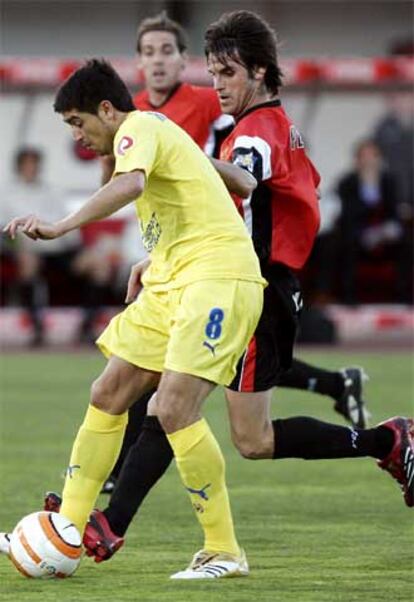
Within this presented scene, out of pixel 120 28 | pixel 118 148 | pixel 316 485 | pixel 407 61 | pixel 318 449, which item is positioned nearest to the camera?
pixel 118 148

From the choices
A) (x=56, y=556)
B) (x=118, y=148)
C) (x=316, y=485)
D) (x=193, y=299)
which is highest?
(x=118, y=148)

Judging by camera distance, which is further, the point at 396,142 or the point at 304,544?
the point at 396,142

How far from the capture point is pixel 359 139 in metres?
20.0

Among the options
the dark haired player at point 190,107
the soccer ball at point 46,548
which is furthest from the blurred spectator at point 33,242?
the soccer ball at point 46,548

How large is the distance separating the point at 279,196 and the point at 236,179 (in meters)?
0.56

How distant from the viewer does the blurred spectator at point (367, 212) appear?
18.2 m

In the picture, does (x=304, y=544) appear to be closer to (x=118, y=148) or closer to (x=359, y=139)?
(x=118, y=148)

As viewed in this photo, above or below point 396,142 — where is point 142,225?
above

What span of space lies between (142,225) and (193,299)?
1.38ft

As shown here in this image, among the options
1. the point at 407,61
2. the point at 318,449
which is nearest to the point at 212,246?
the point at 318,449

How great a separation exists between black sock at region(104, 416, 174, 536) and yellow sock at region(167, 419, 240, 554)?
0.37 metres

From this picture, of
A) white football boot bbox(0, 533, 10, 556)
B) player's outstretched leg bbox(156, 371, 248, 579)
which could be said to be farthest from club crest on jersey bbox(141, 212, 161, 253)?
white football boot bbox(0, 533, 10, 556)

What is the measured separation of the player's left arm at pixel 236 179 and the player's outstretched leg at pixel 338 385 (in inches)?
102

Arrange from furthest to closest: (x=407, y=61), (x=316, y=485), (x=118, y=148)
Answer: (x=407, y=61), (x=316, y=485), (x=118, y=148)
